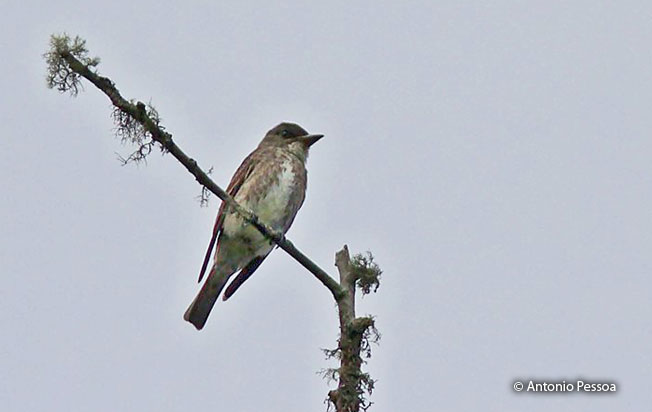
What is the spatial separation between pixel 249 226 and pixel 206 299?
2.15 feet

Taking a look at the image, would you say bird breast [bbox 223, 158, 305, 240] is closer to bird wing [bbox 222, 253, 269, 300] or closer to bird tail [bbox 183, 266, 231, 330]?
bird wing [bbox 222, 253, 269, 300]

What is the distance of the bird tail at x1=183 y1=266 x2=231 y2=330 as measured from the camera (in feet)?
24.2

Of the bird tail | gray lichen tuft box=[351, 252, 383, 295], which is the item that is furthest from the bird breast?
gray lichen tuft box=[351, 252, 383, 295]

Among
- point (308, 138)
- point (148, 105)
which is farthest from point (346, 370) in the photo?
point (308, 138)

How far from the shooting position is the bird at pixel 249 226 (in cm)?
738

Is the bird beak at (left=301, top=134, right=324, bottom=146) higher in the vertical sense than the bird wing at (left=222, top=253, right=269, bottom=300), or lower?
higher

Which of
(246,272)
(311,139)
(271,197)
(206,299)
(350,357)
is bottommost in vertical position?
(350,357)

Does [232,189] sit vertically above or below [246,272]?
above

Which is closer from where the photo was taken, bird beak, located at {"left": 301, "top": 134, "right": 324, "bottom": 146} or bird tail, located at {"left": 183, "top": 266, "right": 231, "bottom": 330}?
bird tail, located at {"left": 183, "top": 266, "right": 231, "bottom": 330}

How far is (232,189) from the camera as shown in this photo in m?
7.75

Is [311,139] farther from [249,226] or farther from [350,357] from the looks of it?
[350,357]

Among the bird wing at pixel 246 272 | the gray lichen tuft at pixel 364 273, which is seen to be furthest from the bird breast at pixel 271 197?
the gray lichen tuft at pixel 364 273

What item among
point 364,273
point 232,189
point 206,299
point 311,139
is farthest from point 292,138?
point 364,273

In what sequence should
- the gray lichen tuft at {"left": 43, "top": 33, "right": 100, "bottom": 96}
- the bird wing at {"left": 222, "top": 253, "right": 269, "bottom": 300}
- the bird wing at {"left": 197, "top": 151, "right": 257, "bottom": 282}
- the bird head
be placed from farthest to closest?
the bird head
the bird wing at {"left": 222, "top": 253, "right": 269, "bottom": 300}
the bird wing at {"left": 197, "top": 151, "right": 257, "bottom": 282}
the gray lichen tuft at {"left": 43, "top": 33, "right": 100, "bottom": 96}
